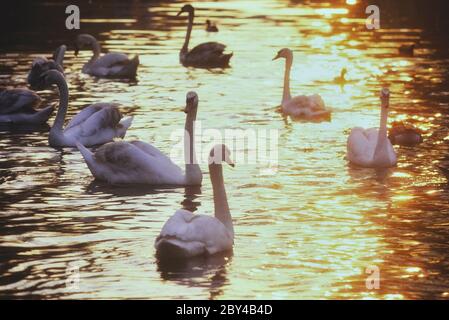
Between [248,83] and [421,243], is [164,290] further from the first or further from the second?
[248,83]

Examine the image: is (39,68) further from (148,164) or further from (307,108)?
(148,164)

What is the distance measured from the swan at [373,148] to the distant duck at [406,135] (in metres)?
1.28

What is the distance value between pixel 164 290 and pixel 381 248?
283 centimetres

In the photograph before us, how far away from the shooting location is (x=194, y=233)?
1299 cm

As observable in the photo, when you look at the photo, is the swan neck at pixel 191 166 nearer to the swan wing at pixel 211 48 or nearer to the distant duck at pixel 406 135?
the distant duck at pixel 406 135

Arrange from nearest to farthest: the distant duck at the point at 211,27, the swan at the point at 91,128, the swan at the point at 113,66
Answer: the swan at the point at 91,128, the swan at the point at 113,66, the distant duck at the point at 211,27

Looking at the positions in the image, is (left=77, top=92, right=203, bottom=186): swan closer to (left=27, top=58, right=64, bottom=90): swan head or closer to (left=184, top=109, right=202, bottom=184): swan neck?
(left=184, top=109, right=202, bottom=184): swan neck

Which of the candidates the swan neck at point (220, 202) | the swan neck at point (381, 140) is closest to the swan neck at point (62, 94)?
the swan neck at point (381, 140)

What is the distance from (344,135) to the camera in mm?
21562

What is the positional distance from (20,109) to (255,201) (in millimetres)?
7810

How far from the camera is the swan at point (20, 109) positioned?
2272 centimetres

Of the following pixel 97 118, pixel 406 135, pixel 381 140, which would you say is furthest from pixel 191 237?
pixel 406 135

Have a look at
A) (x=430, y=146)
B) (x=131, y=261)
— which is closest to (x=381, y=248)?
(x=131, y=261)

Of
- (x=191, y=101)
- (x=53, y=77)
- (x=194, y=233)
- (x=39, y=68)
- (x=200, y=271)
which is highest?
(x=191, y=101)
